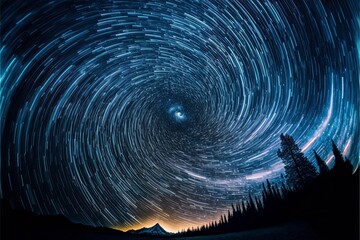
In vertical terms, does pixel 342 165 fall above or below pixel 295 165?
below

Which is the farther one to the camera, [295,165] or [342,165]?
[295,165]

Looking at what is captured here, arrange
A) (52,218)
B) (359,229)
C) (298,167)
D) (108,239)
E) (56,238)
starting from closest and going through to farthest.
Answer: (359,229), (56,238), (108,239), (52,218), (298,167)

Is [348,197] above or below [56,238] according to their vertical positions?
above

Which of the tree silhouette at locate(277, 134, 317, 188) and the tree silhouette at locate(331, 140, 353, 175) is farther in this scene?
the tree silhouette at locate(277, 134, 317, 188)

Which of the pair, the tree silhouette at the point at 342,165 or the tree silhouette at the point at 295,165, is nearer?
the tree silhouette at the point at 342,165

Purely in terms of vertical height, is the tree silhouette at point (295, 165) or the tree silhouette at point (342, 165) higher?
the tree silhouette at point (295, 165)

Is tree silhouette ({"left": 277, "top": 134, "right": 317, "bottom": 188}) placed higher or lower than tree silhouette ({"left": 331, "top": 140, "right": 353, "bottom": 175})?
higher

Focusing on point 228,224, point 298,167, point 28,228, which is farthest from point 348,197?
point 228,224

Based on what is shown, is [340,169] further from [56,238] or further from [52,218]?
[52,218]
